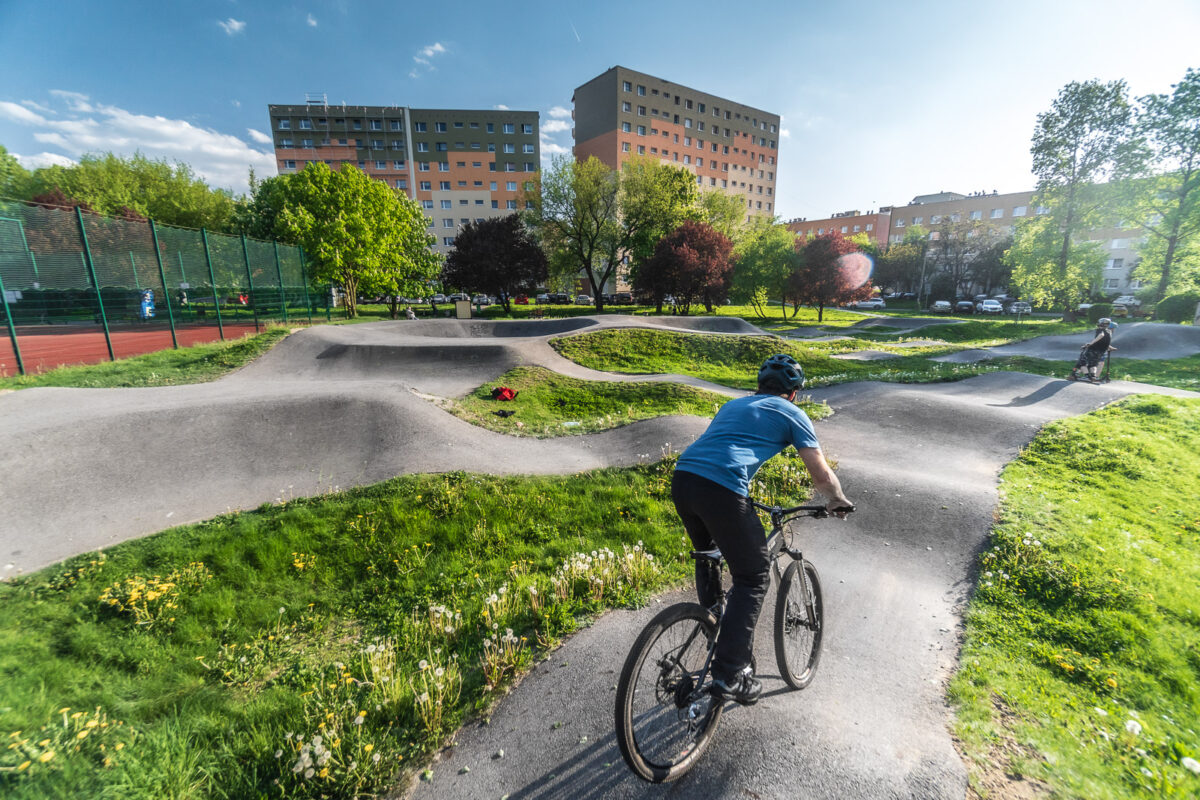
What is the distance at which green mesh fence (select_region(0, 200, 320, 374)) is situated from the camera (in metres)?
13.0

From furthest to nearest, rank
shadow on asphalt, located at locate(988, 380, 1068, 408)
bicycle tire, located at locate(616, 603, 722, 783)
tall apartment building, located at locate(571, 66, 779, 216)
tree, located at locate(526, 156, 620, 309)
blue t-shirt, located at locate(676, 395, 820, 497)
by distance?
1. tall apartment building, located at locate(571, 66, 779, 216)
2. tree, located at locate(526, 156, 620, 309)
3. shadow on asphalt, located at locate(988, 380, 1068, 408)
4. blue t-shirt, located at locate(676, 395, 820, 497)
5. bicycle tire, located at locate(616, 603, 722, 783)

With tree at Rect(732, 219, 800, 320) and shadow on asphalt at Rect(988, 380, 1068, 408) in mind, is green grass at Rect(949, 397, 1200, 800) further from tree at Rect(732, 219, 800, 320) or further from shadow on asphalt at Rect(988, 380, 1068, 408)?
tree at Rect(732, 219, 800, 320)

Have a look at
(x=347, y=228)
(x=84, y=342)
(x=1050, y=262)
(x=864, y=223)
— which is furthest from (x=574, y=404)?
(x=864, y=223)

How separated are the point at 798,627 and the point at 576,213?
41.9m

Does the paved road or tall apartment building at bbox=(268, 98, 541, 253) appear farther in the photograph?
tall apartment building at bbox=(268, 98, 541, 253)

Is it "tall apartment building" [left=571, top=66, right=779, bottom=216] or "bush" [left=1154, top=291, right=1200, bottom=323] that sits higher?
"tall apartment building" [left=571, top=66, right=779, bottom=216]

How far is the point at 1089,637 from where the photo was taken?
4.07m

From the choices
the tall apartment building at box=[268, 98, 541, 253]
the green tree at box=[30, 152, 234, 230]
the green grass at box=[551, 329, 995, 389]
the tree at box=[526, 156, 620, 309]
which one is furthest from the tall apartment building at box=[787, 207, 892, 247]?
the green tree at box=[30, 152, 234, 230]

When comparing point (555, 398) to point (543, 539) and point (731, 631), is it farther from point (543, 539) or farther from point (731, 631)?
point (731, 631)

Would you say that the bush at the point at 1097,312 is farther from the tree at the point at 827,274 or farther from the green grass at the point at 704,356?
the green grass at the point at 704,356

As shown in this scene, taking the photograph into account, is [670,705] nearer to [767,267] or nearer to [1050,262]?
[767,267]

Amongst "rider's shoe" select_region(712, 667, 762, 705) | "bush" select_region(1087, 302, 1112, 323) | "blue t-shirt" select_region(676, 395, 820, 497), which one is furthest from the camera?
"bush" select_region(1087, 302, 1112, 323)

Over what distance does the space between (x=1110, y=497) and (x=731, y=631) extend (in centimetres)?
757

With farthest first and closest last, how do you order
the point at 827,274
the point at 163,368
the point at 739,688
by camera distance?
the point at 827,274, the point at 163,368, the point at 739,688
